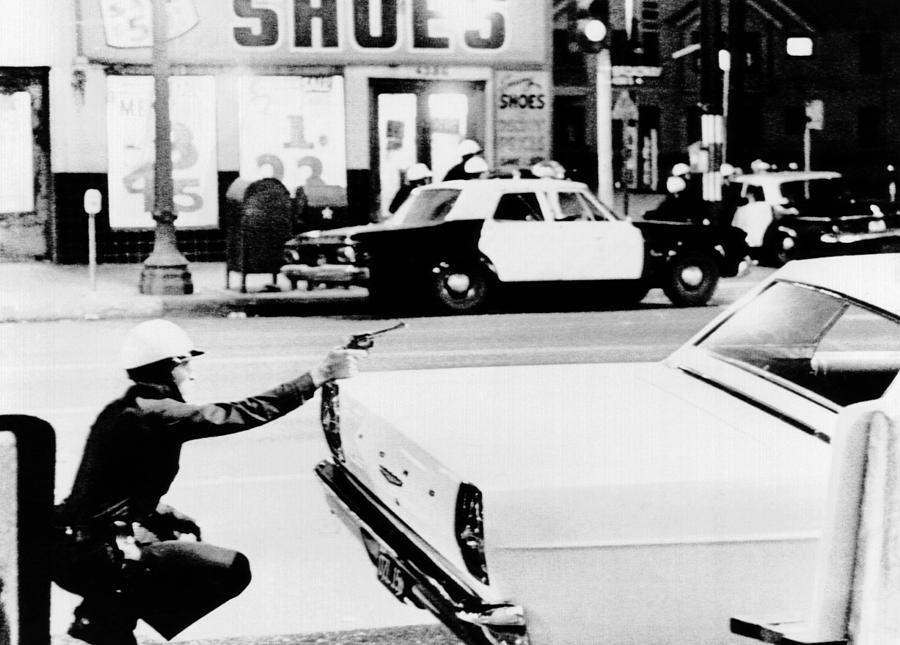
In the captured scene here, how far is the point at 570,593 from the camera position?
149 inches

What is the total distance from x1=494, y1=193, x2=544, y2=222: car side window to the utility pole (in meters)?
4.78

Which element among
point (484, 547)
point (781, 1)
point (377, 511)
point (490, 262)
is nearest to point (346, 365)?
point (377, 511)

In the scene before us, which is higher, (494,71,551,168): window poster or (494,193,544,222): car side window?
(494,71,551,168): window poster

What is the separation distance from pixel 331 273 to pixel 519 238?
207 cm

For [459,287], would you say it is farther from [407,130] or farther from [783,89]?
[783,89]

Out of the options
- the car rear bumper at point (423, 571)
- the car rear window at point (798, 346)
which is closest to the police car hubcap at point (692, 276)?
the car rear window at point (798, 346)

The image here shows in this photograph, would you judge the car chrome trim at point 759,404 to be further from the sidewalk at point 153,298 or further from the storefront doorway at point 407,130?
the storefront doorway at point 407,130

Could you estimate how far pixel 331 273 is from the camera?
50.7ft

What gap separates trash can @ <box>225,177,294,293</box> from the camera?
16578mm

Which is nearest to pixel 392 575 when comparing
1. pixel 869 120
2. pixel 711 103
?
pixel 711 103

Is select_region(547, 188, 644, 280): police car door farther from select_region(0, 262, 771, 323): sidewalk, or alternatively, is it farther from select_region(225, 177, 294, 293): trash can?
select_region(225, 177, 294, 293): trash can

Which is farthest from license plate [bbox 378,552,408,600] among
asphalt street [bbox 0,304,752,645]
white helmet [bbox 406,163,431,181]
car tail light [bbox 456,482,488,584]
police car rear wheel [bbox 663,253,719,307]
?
white helmet [bbox 406,163,431,181]

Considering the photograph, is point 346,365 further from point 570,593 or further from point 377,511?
point 570,593

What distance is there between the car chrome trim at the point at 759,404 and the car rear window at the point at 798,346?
0.12 metres
